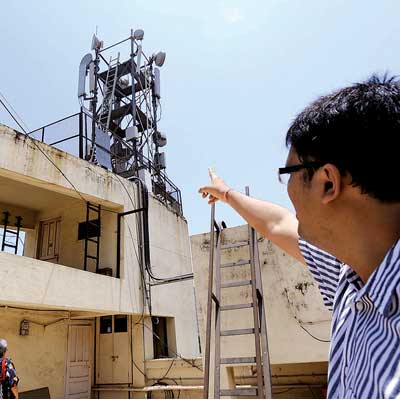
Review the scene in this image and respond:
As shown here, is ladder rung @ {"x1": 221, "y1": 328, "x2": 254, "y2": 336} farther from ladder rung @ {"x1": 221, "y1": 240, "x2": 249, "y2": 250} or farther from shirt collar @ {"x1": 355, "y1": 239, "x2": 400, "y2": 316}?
shirt collar @ {"x1": 355, "y1": 239, "x2": 400, "y2": 316}

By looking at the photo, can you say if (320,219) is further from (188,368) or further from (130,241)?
(130,241)

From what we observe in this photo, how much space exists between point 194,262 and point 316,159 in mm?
4310

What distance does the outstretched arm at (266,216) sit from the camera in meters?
1.34

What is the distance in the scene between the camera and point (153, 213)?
11.1 metres

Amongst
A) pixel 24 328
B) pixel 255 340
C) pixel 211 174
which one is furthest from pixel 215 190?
pixel 24 328

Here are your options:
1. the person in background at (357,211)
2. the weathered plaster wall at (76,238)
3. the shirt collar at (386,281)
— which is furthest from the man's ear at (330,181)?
the weathered plaster wall at (76,238)

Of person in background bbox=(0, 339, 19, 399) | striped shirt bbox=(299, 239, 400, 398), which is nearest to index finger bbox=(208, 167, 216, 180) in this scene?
striped shirt bbox=(299, 239, 400, 398)

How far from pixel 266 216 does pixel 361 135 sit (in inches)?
29.5

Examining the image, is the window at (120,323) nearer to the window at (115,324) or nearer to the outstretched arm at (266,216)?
the window at (115,324)

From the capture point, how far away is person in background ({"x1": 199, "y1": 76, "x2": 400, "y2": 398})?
0.69 meters

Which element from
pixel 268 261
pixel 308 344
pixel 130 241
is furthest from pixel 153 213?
pixel 308 344

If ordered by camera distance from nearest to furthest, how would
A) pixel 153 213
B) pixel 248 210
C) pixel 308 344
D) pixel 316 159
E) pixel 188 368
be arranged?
1. pixel 316 159
2. pixel 248 210
3. pixel 308 344
4. pixel 188 368
5. pixel 153 213

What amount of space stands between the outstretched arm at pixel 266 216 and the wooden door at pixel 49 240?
386 inches

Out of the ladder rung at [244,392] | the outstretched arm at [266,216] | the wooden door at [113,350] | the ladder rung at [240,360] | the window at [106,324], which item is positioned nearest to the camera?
the outstretched arm at [266,216]
